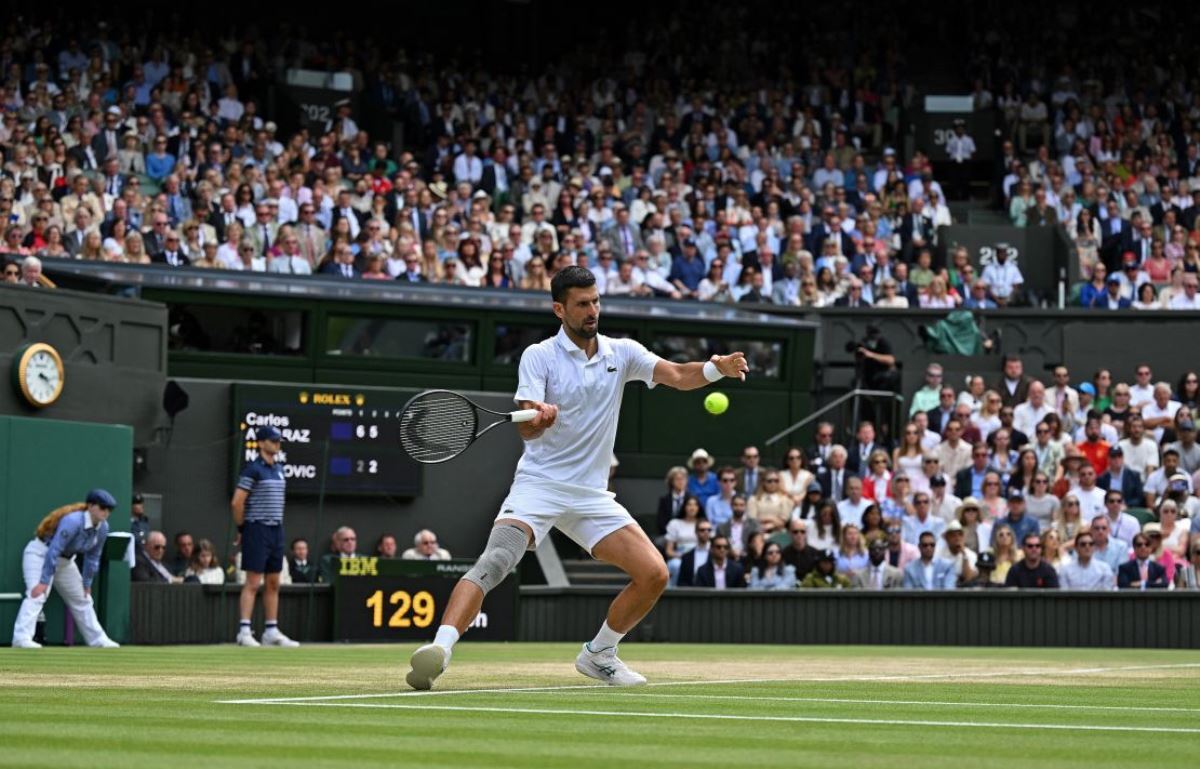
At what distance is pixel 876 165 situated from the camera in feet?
111

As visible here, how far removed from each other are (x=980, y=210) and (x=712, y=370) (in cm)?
2454

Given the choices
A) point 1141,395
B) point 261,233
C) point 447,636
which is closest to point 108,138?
point 261,233

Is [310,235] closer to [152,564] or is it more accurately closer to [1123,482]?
[152,564]

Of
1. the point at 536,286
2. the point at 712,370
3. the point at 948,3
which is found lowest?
the point at 712,370

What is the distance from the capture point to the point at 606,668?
958 cm

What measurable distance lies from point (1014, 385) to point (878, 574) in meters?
4.73

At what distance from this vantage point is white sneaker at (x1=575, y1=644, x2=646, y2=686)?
9570mm

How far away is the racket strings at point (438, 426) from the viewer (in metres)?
9.24

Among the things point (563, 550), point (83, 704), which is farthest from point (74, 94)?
point (83, 704)

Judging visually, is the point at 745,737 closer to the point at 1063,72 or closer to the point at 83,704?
the point at 83,704

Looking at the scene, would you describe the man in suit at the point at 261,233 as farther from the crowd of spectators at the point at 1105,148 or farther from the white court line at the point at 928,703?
the white court line at the point at 928,703

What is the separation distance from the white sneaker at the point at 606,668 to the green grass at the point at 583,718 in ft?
0.62

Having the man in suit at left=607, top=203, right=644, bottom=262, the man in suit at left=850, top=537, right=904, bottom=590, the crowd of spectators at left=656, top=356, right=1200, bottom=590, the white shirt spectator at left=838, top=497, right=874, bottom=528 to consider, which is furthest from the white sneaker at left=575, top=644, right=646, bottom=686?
the man in suit at left=607, top=203, right=644, bottom=262

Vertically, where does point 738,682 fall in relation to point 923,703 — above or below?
below
